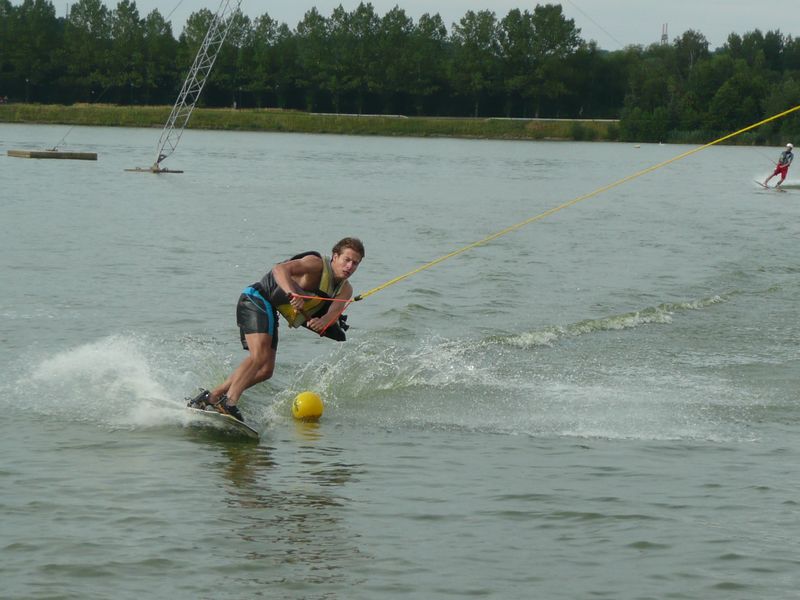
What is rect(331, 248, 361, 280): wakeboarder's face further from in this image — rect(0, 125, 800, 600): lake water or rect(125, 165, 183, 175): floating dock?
rect(125, 165, 183, 175): floating dock

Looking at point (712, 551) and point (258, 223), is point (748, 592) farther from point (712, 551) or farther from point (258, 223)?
point (258, 223)

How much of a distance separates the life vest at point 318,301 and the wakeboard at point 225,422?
81 centimetres

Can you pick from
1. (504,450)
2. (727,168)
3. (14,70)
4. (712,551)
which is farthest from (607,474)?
(14,70)

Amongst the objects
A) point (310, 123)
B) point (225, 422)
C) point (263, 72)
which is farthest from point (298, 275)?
point (263, 72)

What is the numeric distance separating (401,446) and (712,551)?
2.81m

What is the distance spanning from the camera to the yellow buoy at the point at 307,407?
1016 cm

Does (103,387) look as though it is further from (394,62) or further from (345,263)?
(394,62)

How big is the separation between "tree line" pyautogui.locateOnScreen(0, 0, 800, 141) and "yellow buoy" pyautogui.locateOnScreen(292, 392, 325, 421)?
96.8 metres

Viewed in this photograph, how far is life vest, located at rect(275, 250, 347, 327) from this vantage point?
9266 millimetres

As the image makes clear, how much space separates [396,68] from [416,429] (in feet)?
373

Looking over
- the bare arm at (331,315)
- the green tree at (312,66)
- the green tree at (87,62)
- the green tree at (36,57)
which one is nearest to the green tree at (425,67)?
the green tree at (312,66)

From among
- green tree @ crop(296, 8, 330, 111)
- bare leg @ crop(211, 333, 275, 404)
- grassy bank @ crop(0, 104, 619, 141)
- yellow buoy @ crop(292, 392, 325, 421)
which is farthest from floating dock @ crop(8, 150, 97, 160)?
green tree @ crop(296, 8, 330, 111)

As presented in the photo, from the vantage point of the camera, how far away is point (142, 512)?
760 cm

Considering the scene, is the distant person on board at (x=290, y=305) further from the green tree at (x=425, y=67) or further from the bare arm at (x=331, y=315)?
the green tree at (x=425, y=67)
